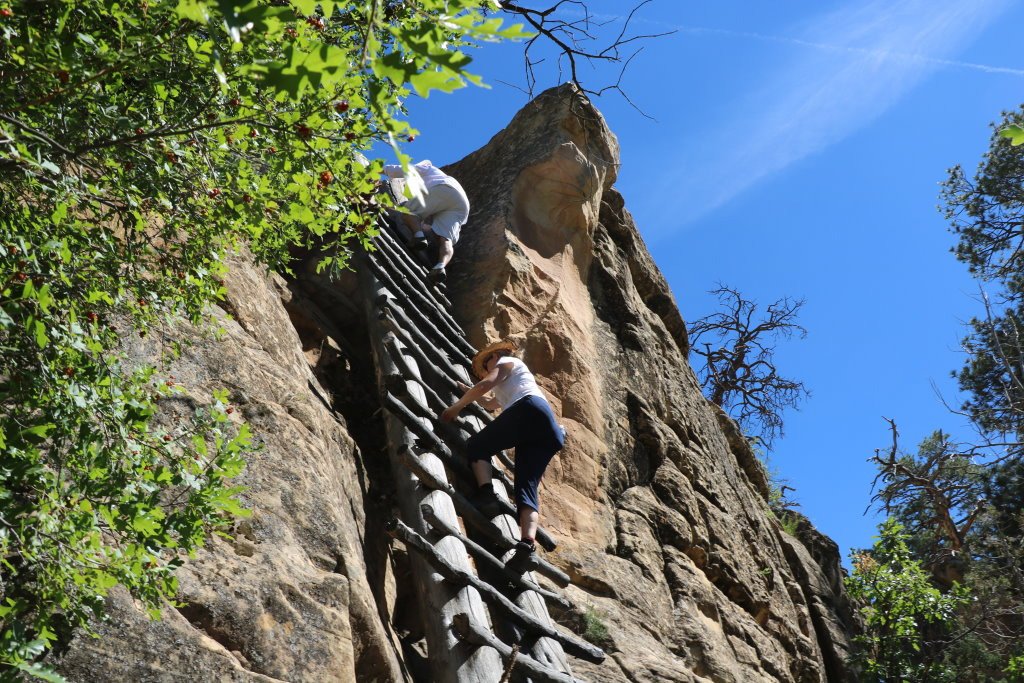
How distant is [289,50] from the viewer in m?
2.38

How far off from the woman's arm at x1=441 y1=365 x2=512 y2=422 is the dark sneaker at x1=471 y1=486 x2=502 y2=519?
47cm

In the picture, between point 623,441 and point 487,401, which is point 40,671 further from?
point 623,441

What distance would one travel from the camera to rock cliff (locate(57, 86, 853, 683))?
12.4 ft

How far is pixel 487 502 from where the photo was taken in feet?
17.7

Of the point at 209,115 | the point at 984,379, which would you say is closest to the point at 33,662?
the point at 209,115

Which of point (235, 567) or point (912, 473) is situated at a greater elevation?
point (912, 473)

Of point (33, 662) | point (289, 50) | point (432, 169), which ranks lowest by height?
point (33, 662)

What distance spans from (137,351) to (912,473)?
10.7m

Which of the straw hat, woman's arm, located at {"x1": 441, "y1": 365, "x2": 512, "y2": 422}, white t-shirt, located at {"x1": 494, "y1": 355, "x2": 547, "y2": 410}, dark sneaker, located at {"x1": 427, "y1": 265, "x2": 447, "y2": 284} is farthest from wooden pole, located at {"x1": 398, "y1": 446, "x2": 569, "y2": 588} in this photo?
dark sneaker, located at {"x1": 427, "y1": 265, "x2": 447, "y2": 284}

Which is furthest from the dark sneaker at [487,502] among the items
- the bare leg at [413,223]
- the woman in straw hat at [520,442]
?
the bare leg at [413,223]

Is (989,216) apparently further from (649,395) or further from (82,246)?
(82,246)

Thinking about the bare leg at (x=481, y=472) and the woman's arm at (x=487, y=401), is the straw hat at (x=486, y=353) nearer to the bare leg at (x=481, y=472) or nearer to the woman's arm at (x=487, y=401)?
the woman's arm at (x=487, y=401)

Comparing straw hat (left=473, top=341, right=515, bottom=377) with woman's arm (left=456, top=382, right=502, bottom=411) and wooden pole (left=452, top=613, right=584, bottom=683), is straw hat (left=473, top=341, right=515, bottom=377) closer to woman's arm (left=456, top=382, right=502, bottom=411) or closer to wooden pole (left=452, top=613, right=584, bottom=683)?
woman's arm (left=456, top=382, right=502, bottom=411)

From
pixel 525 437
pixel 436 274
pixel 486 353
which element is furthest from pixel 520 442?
pixel 436 274
